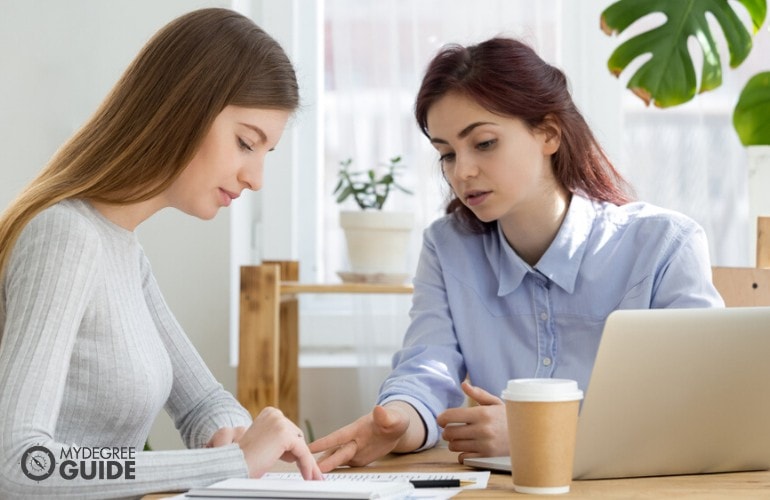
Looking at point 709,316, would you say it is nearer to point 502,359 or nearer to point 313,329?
point 502,359

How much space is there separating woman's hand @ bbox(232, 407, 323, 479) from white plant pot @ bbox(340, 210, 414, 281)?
1.53 metres

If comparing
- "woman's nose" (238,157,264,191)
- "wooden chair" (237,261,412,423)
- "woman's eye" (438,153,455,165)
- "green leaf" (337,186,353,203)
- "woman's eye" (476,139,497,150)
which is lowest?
"wooden chair" (237,261,412,423)

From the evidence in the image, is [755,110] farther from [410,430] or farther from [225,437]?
[225,437]

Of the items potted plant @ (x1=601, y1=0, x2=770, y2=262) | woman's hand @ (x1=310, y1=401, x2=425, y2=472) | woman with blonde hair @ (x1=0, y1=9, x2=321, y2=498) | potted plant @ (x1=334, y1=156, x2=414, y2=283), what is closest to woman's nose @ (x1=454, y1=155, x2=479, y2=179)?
woman with blonde hair @ (x1=0, y1=9, x2=321, y2=498)

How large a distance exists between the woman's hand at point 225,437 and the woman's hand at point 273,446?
242 mm

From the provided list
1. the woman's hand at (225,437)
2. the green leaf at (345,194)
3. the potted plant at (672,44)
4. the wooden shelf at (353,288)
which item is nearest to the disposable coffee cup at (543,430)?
the woman's hand at (225,437)

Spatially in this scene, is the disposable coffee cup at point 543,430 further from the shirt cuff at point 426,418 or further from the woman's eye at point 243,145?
the woman's eye at point 243,145

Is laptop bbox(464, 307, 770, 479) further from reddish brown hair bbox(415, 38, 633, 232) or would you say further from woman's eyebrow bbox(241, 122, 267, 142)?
→ reddish brown hair bbox(415, 38, 633, 232)

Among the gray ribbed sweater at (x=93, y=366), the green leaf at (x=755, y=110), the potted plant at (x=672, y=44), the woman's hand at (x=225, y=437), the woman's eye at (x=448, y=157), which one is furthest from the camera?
the potted plant at (x=672, y=44)

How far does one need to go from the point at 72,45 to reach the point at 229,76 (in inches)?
61.4

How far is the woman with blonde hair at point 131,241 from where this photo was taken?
3.61 feet

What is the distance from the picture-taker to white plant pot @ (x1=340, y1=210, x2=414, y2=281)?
2.69 meters

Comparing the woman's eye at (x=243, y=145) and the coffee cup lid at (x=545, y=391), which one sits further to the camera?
the woman's eye at (x=243, y=145)

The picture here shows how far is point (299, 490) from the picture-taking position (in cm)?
95
